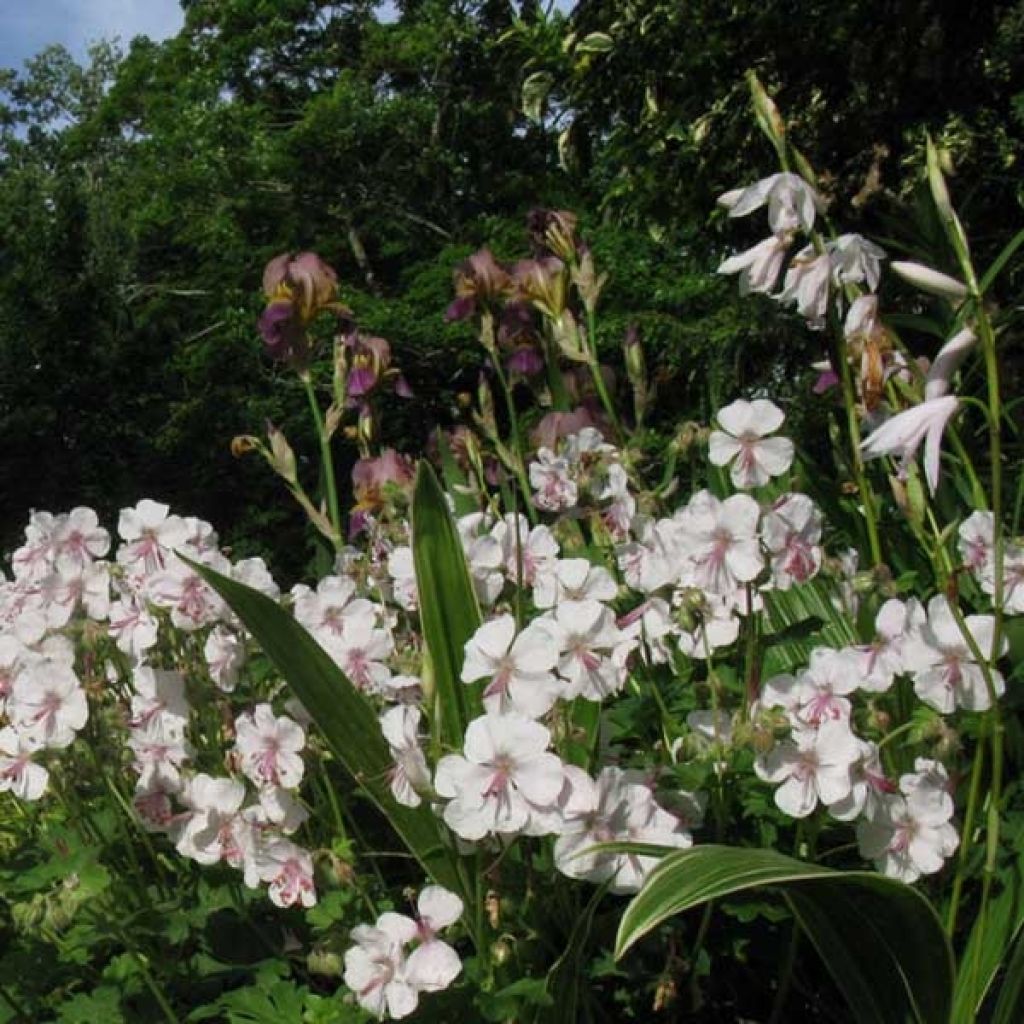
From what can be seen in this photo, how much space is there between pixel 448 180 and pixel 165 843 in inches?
475

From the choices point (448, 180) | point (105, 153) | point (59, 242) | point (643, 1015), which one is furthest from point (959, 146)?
point (105, 153)

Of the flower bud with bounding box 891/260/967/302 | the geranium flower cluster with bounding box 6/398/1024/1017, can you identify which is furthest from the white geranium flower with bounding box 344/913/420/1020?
the flower bud with bounding box 891/260/967/302

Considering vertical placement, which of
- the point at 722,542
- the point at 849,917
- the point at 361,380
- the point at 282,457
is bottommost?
the point at 849,917

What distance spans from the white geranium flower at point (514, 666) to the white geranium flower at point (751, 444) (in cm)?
35

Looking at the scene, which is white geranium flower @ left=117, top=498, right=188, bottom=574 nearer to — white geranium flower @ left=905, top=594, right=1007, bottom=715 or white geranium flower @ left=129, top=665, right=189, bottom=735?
white geranium flower @ left=129, top=665, right=189, bottom=735

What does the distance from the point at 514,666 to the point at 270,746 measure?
0.32 m

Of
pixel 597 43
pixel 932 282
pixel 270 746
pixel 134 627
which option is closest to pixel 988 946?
pixel 932 282

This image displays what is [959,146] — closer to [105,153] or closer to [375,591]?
[375,591]

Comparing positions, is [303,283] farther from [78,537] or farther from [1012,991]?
[1012,991]

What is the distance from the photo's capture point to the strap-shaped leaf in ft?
4.25

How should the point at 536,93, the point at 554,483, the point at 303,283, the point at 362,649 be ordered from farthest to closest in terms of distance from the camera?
the point at 536,93, the point at 303,283, the point at 554,483, the point at 362,649

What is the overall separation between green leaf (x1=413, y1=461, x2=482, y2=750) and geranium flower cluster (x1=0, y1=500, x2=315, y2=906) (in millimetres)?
177

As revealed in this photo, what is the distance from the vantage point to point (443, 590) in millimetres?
1480

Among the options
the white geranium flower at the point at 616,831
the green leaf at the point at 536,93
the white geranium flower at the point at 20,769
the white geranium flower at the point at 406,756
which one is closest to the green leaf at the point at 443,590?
the white geranium flower at the point at 406,756
